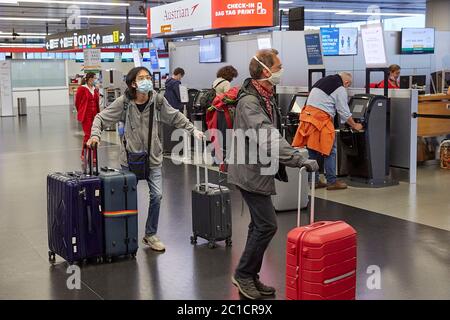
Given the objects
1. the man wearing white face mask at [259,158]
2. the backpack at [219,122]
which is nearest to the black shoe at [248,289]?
the man wearing white face mask at [259,158]

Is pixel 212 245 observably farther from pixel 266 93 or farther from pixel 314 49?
pixel 314 49

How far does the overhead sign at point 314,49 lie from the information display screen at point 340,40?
840 centimetres

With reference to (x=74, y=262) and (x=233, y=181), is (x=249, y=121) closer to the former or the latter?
(x=233, y=181)

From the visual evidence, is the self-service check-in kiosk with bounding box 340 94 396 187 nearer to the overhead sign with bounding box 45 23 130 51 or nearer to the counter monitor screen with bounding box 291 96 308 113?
the counter monitor screen with bounding box 291 96 308 113

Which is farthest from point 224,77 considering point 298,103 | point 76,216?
point 76,216

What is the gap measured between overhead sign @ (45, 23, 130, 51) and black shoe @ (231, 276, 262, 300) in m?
12.0

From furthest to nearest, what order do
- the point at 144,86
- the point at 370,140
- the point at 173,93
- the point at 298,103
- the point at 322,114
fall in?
the point at 173,93
the point at 298,103
the point at 370,140
the point at 322,114
the point at 144,86

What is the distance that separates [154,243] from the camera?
17.1 feet

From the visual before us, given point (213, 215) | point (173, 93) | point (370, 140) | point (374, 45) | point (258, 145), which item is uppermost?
point (374, 45)

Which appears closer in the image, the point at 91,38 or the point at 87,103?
the point at 87,103

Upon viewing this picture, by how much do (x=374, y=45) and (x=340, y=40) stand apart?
9.61 m

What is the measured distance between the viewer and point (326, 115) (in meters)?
7.25
